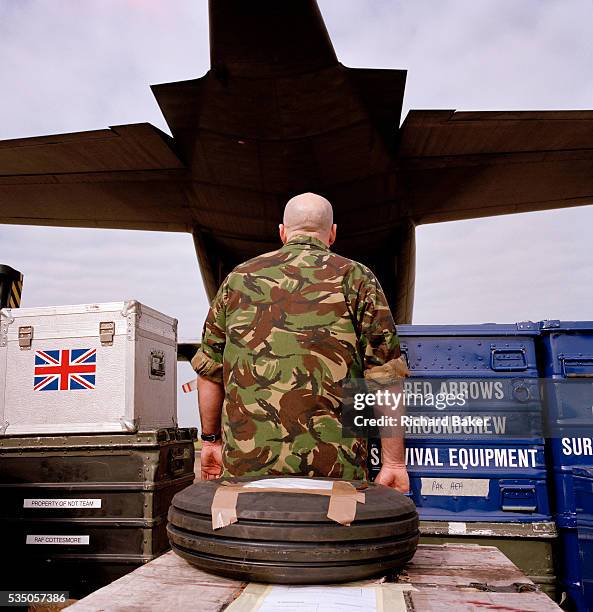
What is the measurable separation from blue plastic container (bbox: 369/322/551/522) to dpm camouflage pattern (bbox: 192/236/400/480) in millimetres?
1319

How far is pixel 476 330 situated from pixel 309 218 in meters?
1.50

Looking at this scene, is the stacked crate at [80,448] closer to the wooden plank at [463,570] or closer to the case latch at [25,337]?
the case latch at [25,337]

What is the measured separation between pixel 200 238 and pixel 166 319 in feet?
11.5

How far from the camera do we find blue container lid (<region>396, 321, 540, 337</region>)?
138 inches

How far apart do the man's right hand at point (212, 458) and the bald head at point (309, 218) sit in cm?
98

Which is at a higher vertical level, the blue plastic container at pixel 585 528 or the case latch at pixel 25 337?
the case latch at pixel 25 337

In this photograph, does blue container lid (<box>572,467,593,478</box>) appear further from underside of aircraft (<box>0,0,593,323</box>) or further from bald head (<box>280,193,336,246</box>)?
underside of aircraft (<box>0,0,593,323</box>)

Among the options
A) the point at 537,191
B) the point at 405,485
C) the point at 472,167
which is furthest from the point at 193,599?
the point at 537,191

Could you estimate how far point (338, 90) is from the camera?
5.41 meters

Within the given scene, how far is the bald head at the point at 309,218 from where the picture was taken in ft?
8.54

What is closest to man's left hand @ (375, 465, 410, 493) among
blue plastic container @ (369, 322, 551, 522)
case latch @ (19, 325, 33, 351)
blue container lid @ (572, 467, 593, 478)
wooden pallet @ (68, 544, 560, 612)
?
wooden pallet @ (68, 544, 560, 612)

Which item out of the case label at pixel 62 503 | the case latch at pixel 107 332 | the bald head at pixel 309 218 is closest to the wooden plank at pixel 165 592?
the bald head at pixel 309 218

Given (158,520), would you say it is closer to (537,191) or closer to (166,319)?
(166,319)

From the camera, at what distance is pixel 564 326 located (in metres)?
3.44
